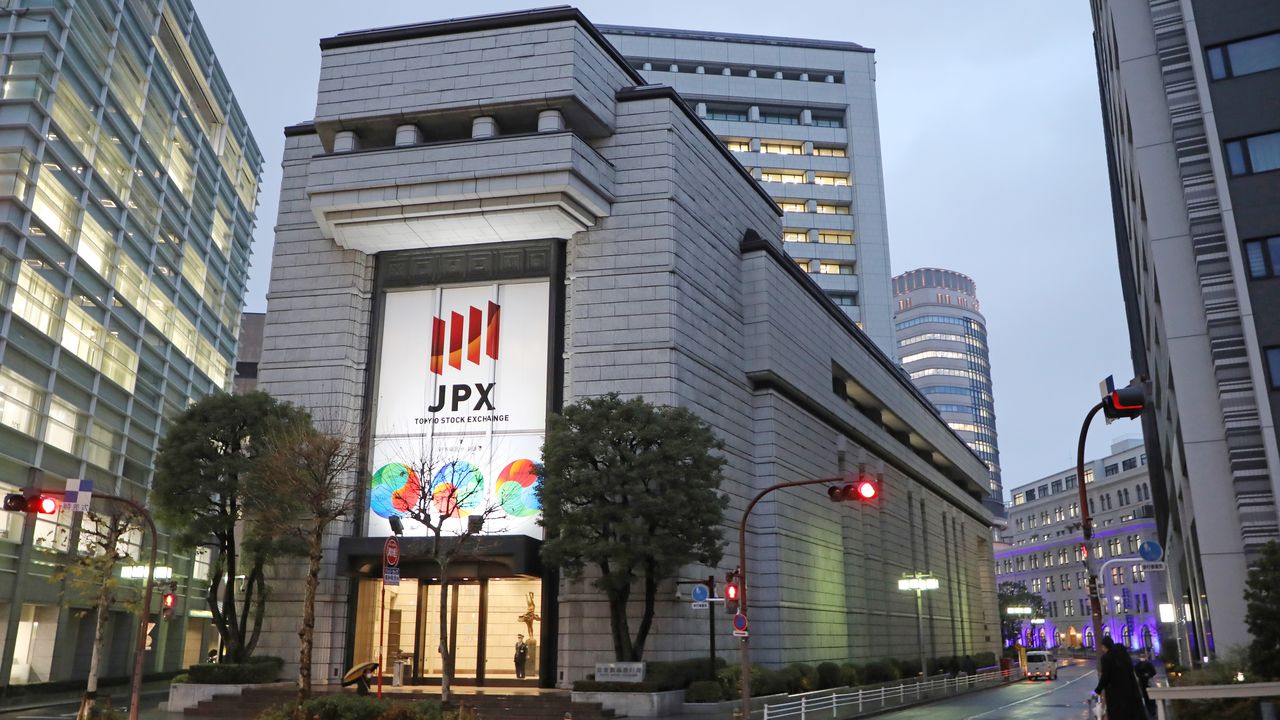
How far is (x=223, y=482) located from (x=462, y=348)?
9706 mm

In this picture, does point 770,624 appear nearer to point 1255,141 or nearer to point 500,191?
point 500,191

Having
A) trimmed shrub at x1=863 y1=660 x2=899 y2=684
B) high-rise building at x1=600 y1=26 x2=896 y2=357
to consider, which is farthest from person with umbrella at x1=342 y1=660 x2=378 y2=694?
high-rise building at x1=600 y1=26 x2=896 y2=357

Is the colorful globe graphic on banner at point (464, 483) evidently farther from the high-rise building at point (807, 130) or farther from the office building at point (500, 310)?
the high-rise building at point (807, 130)

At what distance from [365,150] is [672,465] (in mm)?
16918

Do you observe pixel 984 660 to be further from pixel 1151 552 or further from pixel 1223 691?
pixel 1223 691

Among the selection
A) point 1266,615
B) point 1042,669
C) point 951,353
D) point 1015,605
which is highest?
point 951,353

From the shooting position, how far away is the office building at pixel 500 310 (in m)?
35.8

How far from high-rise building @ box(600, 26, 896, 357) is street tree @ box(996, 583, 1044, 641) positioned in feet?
142

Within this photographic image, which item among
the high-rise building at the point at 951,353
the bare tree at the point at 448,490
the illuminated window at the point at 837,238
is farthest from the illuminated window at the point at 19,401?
the high-rise building at the point at 951,353

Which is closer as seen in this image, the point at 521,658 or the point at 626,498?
the point at 626,498

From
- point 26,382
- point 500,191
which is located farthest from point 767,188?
point 26,382

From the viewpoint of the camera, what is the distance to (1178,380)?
3588 centimetres

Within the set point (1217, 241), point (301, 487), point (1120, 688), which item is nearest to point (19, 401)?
point (301, 487)

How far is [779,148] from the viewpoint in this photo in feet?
301
